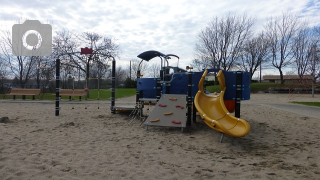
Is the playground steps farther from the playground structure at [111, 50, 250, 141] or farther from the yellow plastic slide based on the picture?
the yellow plastic slide

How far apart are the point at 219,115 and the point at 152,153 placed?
8.28 feet

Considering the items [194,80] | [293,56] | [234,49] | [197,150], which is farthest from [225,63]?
[197,150]

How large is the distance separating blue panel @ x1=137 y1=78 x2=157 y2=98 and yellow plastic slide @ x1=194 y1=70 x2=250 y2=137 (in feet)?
7.71

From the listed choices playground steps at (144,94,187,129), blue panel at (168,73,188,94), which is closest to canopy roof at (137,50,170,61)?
blue panel at (168,73,188,94)

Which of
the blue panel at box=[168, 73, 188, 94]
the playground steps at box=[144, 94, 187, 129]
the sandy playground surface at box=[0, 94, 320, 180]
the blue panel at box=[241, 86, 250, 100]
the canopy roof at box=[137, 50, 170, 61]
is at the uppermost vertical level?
the canopy roof at box=[137, 50, 170, 61]

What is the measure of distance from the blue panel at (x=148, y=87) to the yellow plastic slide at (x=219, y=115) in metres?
2.35

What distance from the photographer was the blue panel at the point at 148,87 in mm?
8938

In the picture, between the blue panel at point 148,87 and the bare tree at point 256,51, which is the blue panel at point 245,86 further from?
the bare tree at point 256,51

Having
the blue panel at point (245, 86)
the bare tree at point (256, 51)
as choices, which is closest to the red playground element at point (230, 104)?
the blue panel at point (245, 86)

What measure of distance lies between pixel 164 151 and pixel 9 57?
90.1 ft

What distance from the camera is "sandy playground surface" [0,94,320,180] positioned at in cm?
353

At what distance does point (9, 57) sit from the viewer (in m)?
25.8

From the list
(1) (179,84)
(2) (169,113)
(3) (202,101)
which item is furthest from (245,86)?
(2) (169,113)

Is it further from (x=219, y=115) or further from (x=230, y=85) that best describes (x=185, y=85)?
(x=219, y=115)
